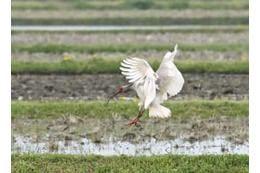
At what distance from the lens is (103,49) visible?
15.4m

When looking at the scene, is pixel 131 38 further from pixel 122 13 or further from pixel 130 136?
pixel 130 136

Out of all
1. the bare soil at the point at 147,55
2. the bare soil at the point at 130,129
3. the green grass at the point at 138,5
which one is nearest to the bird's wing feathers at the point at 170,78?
the bare soil at the point at 130,129

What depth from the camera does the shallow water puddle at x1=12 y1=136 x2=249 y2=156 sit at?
730 cm

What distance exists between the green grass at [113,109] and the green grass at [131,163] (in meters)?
2.30

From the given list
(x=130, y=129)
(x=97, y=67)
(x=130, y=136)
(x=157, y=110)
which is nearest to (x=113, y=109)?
(x=130, y=129)

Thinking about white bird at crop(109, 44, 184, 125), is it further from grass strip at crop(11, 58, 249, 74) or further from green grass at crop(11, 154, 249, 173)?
grass strip at crop(11, 58, 249, 74)

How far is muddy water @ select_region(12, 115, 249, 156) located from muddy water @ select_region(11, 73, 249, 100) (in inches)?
65.4

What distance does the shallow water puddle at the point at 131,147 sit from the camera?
7.30 metres

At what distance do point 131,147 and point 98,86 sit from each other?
3.94 metres

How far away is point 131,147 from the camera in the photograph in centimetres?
750

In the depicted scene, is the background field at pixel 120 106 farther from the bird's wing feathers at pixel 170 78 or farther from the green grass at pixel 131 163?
the bird's wing feathers at pixel 170 78

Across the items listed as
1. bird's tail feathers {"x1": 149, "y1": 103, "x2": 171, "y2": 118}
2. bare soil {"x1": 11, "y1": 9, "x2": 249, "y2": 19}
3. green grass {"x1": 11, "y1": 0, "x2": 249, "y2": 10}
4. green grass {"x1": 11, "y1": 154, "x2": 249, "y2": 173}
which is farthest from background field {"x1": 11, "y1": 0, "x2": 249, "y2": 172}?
green grass {"x1": 11, "y1": 0, "x2": 249, "y2": 10}
